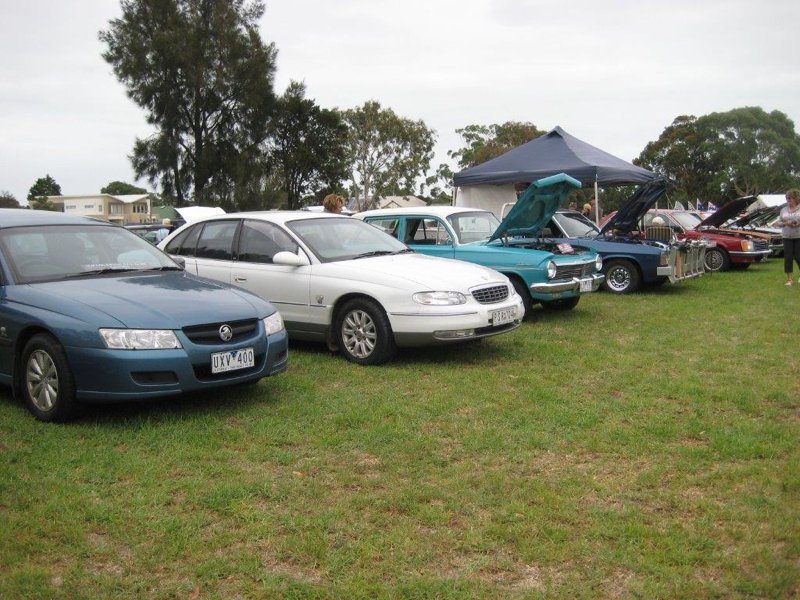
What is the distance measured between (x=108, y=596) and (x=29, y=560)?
534 mm

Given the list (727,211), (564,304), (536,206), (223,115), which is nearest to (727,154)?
(223,115)

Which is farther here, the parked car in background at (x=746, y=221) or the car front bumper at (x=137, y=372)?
the parked car in background at (x=746, y=221)

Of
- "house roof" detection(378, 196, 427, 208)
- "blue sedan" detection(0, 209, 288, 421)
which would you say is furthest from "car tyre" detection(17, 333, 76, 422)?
"house roof" detection(378, 196, 427, 208)

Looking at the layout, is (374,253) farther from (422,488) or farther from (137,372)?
(422,488)

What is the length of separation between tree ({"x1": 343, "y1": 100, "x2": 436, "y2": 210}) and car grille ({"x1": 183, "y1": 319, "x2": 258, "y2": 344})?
51.2m

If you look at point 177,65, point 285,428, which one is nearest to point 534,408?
point 285,428

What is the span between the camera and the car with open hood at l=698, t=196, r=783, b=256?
53.9 feet

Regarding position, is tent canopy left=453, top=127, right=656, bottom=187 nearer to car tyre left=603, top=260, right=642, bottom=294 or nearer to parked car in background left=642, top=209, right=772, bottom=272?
parked car in background left=642, top=209, right=772, bottom=272

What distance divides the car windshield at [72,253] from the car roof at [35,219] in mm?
61

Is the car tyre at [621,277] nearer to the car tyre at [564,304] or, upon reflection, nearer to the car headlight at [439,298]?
the car tyre at [564,304]

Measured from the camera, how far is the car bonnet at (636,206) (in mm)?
12977

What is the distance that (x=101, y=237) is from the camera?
261 inches

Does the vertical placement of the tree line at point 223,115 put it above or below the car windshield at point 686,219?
above

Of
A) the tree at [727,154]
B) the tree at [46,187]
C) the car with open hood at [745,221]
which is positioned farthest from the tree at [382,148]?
the tree at [46,187]
